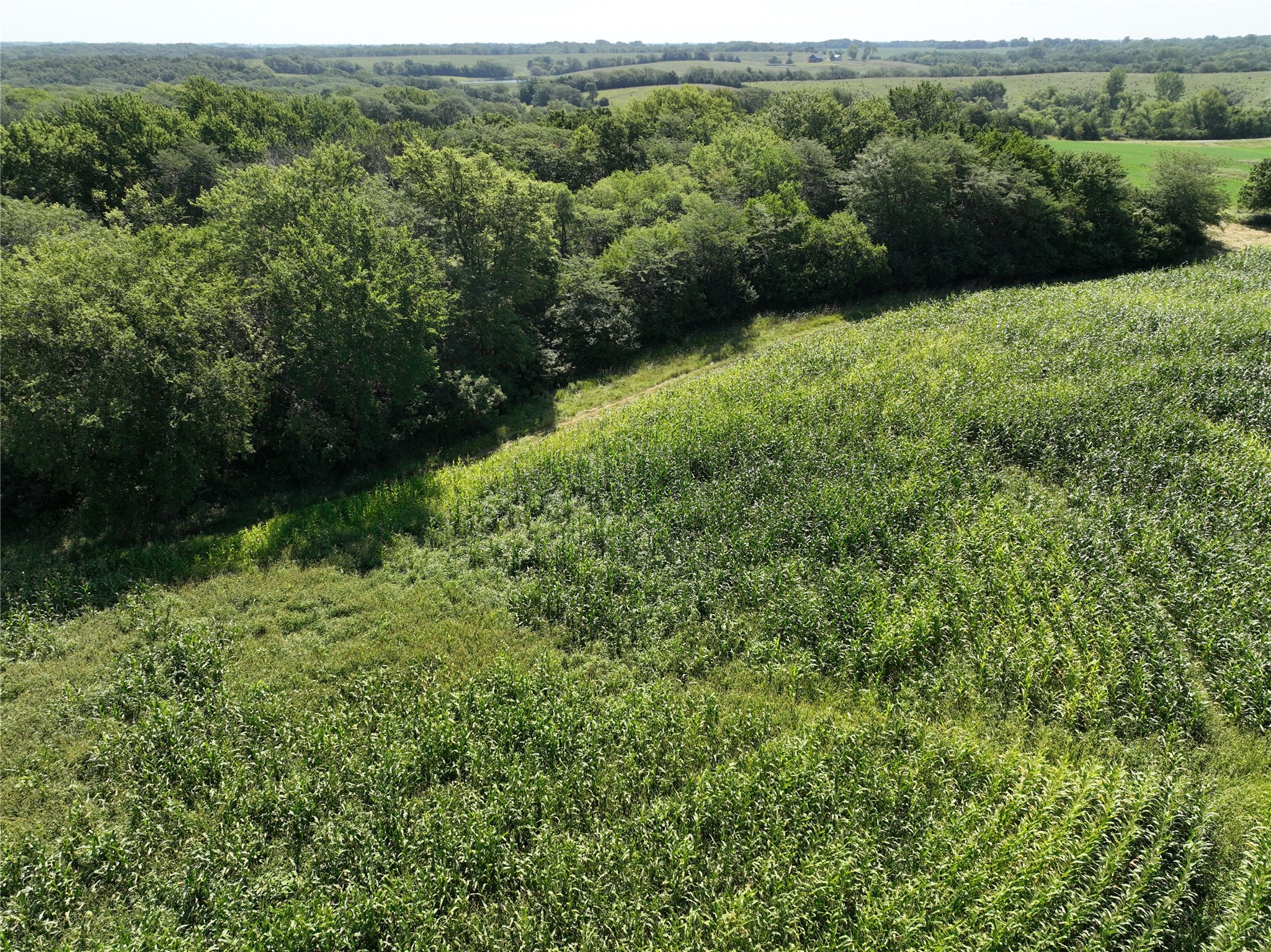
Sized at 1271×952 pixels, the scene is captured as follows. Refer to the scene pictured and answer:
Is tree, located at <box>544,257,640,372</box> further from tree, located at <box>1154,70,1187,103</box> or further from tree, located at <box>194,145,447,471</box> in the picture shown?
tree, located at <box>1154,70,1187,103</box>

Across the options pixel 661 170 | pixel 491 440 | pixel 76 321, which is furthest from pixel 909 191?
pixel 76 321

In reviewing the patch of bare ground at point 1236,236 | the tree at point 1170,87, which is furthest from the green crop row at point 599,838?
the tree at point 1170,87

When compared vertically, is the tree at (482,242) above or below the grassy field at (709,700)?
above

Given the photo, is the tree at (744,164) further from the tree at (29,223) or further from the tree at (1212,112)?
the tree at (1212,112)

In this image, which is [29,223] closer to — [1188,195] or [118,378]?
[118,378]

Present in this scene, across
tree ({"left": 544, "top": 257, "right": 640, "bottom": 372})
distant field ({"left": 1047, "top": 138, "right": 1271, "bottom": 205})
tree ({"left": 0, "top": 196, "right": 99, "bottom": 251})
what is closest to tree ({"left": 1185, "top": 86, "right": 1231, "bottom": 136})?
distant field ({"left": 1047, "top": 138, "right": 1271, "bottom": 205})
